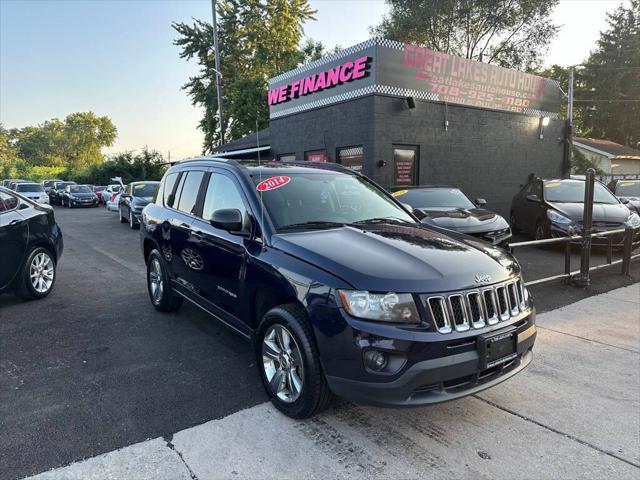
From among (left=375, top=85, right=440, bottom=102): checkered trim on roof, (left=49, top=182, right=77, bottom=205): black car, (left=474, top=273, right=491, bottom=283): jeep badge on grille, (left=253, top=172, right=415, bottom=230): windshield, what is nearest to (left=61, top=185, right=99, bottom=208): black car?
(left=49, top=182, right=77, bottom=205): black car

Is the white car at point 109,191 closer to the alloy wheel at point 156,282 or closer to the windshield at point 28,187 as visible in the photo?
the windshield at point 28,187

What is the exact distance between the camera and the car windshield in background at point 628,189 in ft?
48.9

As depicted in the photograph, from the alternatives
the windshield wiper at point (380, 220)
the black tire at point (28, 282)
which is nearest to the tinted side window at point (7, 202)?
the black tire at point (28, 282)

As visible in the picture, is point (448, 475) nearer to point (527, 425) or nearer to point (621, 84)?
point (527, 425)

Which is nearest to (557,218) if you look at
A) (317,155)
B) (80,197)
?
(317,155)

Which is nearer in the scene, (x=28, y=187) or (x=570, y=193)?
(x=570, y=193)

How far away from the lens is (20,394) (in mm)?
3467

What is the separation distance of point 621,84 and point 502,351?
51497 mm

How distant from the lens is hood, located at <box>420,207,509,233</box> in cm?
783

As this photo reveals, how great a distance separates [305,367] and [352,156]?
1016 centimetres

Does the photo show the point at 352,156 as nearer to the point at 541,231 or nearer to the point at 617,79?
the point at 541,231

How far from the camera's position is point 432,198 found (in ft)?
30.2

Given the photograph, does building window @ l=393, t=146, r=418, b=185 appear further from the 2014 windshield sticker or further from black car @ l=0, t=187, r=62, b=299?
the 2014 windshield sticker

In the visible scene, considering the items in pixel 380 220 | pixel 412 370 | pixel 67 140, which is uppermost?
pixel 67 140
